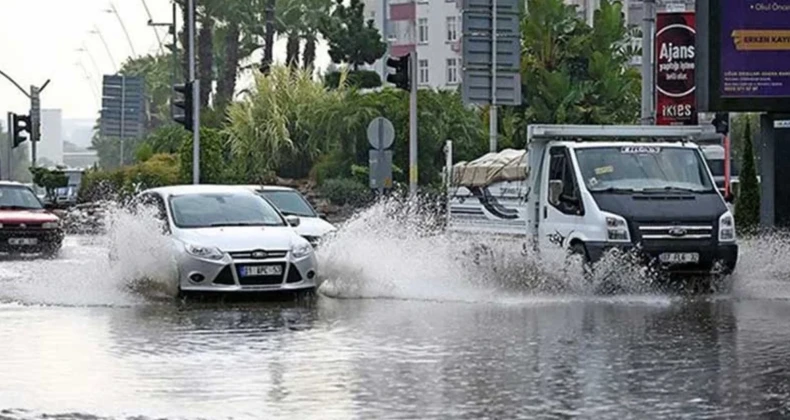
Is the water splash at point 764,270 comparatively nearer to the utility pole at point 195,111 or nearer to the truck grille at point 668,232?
the truck grille at point 668,232

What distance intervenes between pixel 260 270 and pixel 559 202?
3.94 meters

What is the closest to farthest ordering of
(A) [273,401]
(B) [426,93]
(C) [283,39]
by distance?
1. (A) [273,401]
2. (B) [426,93]
3. (C) [283,39]

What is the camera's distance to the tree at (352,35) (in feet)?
189

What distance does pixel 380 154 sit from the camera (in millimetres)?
32281

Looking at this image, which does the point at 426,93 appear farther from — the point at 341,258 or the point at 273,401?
the point at 273,401

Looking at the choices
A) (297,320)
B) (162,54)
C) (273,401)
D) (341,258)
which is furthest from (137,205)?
(162,54)

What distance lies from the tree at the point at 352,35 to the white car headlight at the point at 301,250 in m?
37.4

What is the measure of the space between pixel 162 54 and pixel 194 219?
88.2 metres

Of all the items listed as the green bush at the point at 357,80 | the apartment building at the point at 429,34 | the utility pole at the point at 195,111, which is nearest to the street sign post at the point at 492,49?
the utility pole at the point at 195,111

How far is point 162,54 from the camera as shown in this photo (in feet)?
354

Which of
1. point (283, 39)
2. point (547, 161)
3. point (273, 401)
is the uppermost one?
point (283, 39)

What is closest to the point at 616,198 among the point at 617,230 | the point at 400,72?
the point at 617,230

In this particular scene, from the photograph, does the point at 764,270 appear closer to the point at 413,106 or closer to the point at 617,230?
Result: the point at 617,230

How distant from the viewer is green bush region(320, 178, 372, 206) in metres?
49.5
